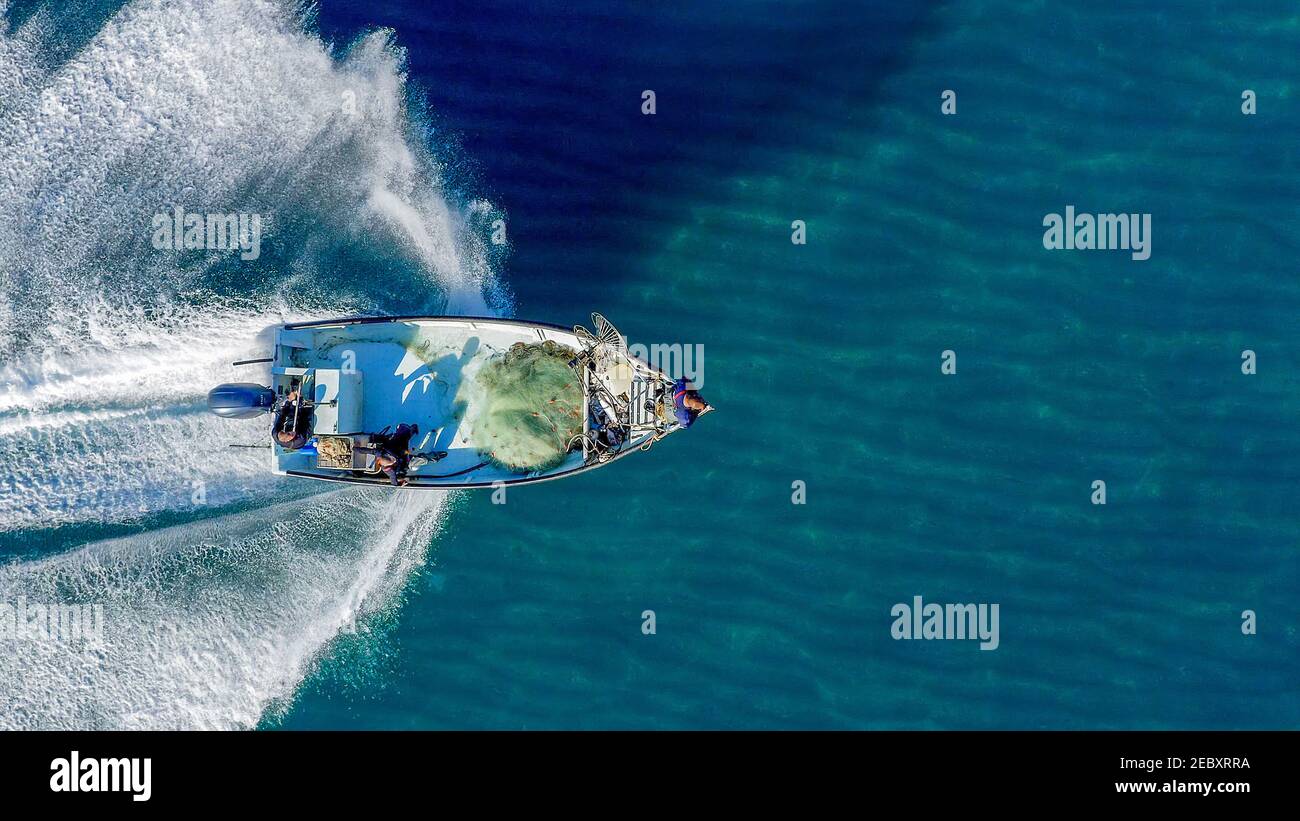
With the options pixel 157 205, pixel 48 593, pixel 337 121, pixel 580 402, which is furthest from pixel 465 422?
pixel 48 593

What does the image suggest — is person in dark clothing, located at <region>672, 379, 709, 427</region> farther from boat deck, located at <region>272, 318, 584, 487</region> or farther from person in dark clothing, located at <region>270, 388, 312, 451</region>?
person in dark clothing, located at <region>270, 388, 312, 451</region>

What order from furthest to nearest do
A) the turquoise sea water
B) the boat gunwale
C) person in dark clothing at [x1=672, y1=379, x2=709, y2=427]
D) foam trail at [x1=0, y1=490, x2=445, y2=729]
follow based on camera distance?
foam trail at [x1=0, y1=490, x2=445, y2=729] → the turquoise sea water → the boat gunwale → person in dark clothing at [x1=672, y1=379, x2=709, y2=427]

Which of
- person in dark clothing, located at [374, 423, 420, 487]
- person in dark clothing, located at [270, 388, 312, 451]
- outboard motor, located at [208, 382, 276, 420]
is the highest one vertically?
outboard motor, located at [208, 382, 276, 420]

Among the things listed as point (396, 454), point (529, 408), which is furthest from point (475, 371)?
point (396, 454)

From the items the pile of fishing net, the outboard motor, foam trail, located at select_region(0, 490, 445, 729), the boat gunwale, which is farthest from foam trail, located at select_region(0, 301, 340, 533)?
the pile of fishing net

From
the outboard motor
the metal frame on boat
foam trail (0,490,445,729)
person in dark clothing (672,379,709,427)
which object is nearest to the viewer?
the outboard motor

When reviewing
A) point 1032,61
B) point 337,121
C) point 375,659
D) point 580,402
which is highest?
point 1032,61
